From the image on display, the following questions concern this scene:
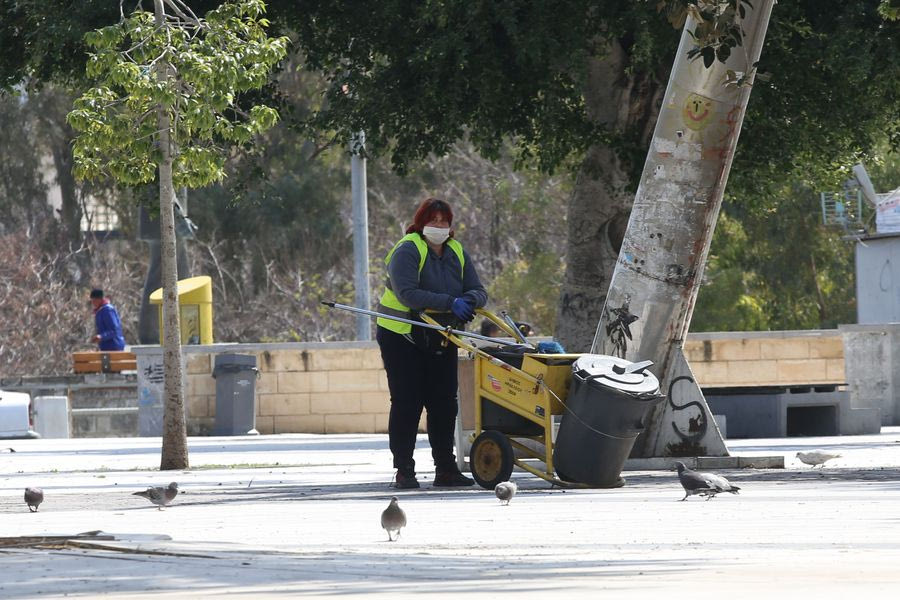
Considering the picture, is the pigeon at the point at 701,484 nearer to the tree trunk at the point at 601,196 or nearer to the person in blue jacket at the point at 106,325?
the tree trunk at the point at 601,196

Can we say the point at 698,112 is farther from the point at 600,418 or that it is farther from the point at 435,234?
the point at 600,418

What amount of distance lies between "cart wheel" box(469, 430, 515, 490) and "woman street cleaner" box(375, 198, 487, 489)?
379 mm

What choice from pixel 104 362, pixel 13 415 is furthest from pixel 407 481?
pixel 104 362

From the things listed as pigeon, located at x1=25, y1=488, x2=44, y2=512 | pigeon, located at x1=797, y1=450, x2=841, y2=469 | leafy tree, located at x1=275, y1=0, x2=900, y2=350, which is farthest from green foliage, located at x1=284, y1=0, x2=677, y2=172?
pigeon, located at x1=25, y1=488, x2=44, y2=512

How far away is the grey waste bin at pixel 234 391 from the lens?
23031mm

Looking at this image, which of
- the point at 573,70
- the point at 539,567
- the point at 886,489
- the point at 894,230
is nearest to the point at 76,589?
the point at 539,567

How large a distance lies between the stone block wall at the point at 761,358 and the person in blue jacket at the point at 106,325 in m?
10.6

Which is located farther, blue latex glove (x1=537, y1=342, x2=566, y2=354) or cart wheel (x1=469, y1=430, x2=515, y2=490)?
blue latex glove (x1=537, y1=342, x2=566, y2=354)

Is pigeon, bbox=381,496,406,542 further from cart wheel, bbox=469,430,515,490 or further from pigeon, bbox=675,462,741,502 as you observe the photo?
cart wheel, bbox=469,430,515,490

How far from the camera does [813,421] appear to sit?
71.7ft

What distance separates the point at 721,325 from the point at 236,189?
77.2 ft

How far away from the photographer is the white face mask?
10.7m

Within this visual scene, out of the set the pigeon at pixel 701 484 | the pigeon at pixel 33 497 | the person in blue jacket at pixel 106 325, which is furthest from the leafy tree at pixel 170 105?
the person in blue jacket at pixel 106 325

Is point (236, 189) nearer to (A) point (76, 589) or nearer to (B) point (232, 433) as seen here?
(B) point (232, 433)
